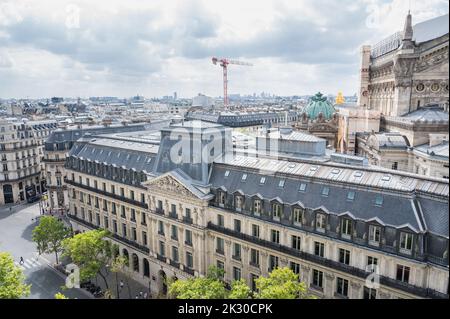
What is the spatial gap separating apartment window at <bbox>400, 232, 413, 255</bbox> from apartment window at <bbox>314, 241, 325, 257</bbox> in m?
9.02

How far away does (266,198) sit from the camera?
46.3 meters

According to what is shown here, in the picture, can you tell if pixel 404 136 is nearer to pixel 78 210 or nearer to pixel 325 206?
pixel 325 206

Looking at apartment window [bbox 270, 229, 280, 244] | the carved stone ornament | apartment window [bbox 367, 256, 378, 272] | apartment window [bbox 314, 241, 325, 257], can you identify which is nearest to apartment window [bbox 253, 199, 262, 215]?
apartment window [bbox 270, 229, 280, 244]

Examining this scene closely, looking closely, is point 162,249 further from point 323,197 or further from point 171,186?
point 323,197

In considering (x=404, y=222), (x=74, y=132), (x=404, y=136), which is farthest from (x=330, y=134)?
(x=74, y=132)

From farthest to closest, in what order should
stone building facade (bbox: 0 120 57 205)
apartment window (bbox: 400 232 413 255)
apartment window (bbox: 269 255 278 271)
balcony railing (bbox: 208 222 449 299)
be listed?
stone building facade (bbox: 0 120 57 205) → apartment window (bbox: 269 255 278 271) → apartment window (bbox: 400 232 413 255) → balcony railing (bbox: 208 222 449 299)

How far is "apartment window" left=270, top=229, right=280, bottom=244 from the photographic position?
151 feet

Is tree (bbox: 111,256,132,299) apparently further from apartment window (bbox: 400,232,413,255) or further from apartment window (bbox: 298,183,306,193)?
apartment window (bbox: 400,232,413,255)

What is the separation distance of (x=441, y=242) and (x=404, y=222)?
11.9ft

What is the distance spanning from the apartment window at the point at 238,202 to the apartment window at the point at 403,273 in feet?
68.6

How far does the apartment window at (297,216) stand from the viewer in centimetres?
4325

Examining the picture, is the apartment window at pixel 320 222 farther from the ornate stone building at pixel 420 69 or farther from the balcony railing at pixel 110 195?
the ornate stone building at pixel 420 69

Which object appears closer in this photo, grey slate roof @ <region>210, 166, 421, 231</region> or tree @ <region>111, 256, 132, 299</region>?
grey slate roof @ <region>210, 166, 421, 231</region>
